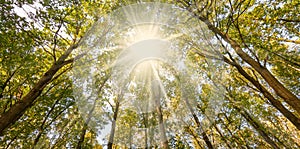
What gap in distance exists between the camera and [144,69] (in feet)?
51.8

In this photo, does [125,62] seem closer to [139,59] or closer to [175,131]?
[139,59]

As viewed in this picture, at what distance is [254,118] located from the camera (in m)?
12.2

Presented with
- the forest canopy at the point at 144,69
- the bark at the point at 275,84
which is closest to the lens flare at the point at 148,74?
the forest canopy at the point at 144,69

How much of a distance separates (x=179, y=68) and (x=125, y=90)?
16.8 ft

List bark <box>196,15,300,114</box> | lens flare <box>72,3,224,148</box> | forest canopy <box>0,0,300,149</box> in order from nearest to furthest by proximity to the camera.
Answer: bark <box>196,15,300,114</box> < forest canopy <box>0,0,300,149</box> < lens flare <box>72,3,224,148</box>

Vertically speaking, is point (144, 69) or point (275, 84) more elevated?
point (144, 69)

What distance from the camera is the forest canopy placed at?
23.1 feet

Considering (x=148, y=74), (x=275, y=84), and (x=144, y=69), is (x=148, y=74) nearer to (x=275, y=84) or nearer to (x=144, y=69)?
(x=144, y=69)

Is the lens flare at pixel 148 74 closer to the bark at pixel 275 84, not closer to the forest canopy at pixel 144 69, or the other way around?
the forest canopy at pixel 144 69

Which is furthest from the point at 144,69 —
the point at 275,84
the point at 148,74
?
the point at 275,84

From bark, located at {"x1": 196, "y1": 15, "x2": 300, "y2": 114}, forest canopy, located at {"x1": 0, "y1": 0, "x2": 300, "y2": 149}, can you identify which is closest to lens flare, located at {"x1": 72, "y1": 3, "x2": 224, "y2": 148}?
forest canopy, located at {"x1": 0, "y1": 0, "x2": 300, "y2": 149}

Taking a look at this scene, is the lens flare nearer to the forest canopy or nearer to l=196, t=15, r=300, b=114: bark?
the forest canopy

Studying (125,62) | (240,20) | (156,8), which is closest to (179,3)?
(156,8)

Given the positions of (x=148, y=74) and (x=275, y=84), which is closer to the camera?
(x=275, y=84)
